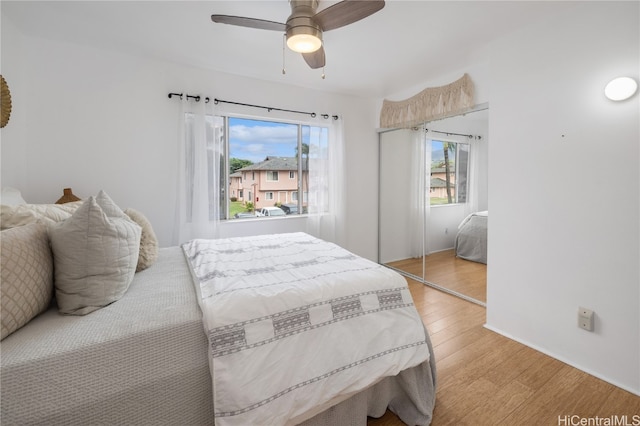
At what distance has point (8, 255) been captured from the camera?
38.5 inches

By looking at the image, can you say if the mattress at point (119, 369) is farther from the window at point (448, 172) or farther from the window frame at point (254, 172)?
the window at point (448, 172)

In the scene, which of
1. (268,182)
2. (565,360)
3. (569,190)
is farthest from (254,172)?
(565,360)

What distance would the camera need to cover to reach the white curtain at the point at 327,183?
3.75 meters

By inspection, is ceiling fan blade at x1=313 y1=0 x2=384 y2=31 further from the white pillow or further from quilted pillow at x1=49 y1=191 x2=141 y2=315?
the white pillow

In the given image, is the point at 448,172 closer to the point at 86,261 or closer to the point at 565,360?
the point at 565,360

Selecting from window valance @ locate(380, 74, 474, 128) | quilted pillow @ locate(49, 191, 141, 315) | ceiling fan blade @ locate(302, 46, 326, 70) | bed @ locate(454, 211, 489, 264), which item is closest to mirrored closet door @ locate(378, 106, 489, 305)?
bed @ locate(454, 211, 489, 264)

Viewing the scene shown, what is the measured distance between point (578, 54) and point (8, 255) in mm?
3179

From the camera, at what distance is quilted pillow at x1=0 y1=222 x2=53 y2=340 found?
960 mm

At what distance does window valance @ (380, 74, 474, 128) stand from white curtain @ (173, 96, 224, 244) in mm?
2246

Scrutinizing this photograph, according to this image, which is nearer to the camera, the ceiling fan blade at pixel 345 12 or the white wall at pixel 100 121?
the ceiling fan blade at pixel 345 12

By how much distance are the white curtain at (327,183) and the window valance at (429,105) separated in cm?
70

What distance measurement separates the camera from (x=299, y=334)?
124cm

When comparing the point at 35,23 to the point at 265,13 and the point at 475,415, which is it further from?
the point at 475,415

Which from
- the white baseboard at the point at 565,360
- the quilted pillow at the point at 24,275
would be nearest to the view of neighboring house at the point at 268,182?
the quilted pillow at the point at 24,275
